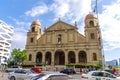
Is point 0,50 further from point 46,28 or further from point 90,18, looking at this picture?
point 90,18

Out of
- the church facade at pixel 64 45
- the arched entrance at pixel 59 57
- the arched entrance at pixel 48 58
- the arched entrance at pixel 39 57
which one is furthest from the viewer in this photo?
the arched entrance at pixel 39 57

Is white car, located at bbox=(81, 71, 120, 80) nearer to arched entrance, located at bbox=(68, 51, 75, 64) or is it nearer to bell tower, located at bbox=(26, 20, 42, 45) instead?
arched entrance, located at bbox=(68, 51, 75, 64)

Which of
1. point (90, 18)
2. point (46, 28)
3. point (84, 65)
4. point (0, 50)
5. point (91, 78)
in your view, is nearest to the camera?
point (91, 78)

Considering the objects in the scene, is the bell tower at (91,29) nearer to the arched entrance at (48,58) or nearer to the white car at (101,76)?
the arched entrance at (48,58)

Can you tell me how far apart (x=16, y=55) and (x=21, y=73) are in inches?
1513

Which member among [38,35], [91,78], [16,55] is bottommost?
[91,78]

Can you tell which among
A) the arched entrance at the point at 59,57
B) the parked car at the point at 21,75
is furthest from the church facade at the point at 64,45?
the parked car at the point at 21,75

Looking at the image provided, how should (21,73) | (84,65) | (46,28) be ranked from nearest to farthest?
(21,73) < (84,65) < (46,28)

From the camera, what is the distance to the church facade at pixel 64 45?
171 ft

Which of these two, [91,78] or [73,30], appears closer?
[91,78]

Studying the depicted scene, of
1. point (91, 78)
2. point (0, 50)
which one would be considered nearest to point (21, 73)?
point (91, 78)

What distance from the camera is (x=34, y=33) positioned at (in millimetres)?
59906

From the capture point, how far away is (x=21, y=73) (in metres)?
19.8

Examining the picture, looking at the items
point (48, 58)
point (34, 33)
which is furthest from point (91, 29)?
point (34, 33)
